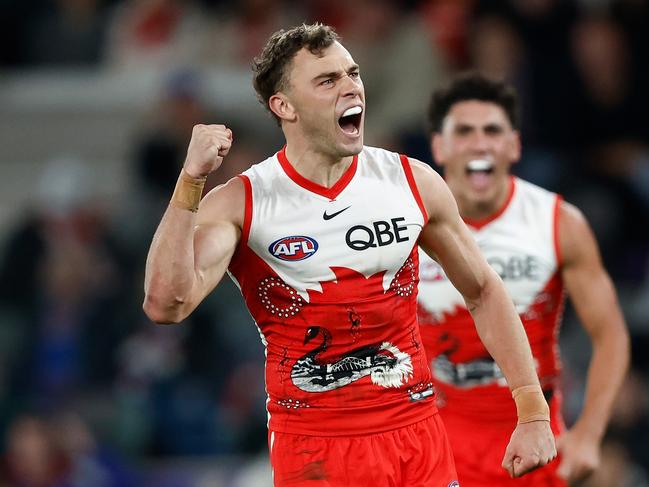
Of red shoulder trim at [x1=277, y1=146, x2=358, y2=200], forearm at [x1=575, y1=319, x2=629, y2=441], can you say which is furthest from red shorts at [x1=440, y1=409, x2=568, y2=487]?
red shoulder trim at [x1=277, y1=146, x2=358, y2=200]

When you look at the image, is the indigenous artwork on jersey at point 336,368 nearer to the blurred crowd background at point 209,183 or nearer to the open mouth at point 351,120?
the open mouth at point 351,120

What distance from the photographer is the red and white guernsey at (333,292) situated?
16.1 feet

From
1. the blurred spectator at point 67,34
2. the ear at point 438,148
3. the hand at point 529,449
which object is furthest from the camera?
the blurred spectator at point 67,34

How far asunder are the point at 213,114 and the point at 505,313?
21.5ft

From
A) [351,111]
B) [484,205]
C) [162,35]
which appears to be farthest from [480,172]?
[162,35]

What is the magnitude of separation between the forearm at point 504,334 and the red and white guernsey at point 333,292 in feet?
1.02

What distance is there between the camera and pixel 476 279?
5082 mm

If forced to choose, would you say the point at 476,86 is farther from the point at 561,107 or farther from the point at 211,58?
the point at 211,58

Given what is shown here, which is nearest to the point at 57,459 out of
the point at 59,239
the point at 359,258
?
the point at 59,239

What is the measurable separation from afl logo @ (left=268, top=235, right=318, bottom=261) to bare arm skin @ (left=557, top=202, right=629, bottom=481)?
5.98ft

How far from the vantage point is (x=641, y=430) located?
28.9 feet

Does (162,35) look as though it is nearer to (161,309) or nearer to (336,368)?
(336,368)

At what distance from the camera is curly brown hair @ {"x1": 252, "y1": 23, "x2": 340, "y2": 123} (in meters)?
4.97

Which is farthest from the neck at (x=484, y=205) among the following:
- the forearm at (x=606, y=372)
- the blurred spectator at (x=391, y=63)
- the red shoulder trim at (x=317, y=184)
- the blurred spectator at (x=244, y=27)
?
the blurred spectator at (x=244, y=27)
